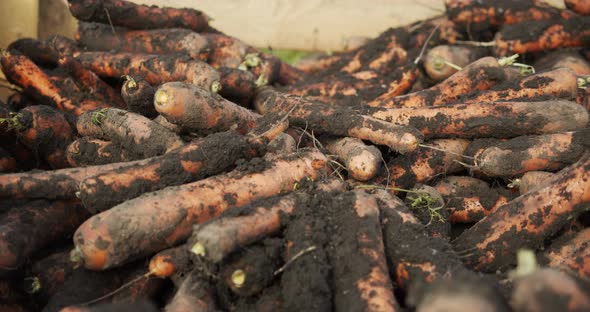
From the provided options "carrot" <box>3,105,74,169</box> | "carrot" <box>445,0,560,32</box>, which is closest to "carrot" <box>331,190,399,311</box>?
"carrot" <box>3,105,74,169</box>

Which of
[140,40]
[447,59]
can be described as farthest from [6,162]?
[447,59]

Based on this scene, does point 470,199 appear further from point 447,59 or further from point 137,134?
point 137,134

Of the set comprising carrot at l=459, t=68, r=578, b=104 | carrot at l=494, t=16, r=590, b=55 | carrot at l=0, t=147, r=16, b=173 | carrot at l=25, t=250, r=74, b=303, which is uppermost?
carrot at l=494, t=16, r=590, b=55

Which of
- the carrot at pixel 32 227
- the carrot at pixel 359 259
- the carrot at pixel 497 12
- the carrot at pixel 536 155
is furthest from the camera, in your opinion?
the carrot at pixel 497 12

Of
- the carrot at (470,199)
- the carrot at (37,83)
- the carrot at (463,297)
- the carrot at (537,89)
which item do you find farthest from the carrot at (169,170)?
the carrot at (537,89)

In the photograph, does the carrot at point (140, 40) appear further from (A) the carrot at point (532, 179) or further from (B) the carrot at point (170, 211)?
(A) the carrot at point (532, 179)

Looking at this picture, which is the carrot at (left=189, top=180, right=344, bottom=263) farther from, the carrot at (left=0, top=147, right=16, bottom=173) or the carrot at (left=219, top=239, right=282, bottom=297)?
the carrot at (left=0, top=147, right=16, bottom=173)
